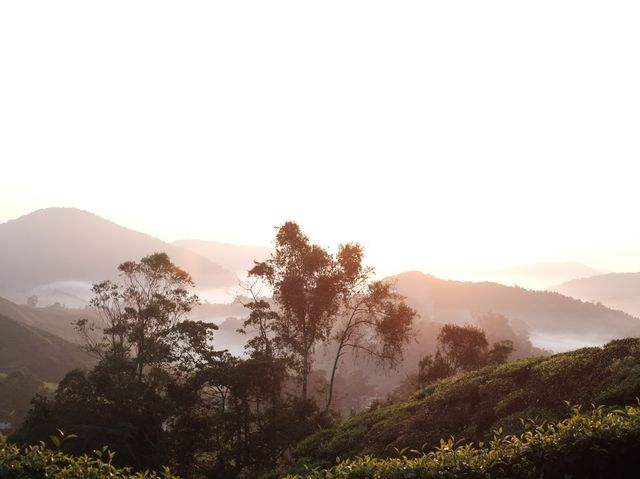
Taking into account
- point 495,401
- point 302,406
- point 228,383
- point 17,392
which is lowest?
point 17,392

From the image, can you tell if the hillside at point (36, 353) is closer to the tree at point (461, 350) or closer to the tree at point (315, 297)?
the tree at point (461, 350)

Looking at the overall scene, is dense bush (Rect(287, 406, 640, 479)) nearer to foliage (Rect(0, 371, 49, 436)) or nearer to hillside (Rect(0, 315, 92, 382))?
foliage (Rect(0, 371, 49, 436))

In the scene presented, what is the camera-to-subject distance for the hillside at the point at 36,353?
126500 millimetres

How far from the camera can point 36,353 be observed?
133500 mm

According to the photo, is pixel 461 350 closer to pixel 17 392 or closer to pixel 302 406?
pixel 302 406

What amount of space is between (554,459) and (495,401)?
33.3 feet

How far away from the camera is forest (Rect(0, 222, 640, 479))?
754 centimetres

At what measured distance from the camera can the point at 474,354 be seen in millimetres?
54594

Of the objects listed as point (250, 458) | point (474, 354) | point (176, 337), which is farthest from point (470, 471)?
point (474, 354)

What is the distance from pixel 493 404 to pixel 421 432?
280cm

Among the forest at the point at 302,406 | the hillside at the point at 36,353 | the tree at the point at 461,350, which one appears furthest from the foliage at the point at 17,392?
the tree at the point at 461,350

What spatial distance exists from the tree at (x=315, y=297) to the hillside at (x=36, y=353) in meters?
112

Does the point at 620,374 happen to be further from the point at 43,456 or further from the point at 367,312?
the point at 367,312

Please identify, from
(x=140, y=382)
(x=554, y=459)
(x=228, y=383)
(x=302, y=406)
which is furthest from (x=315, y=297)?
(x=554, y=459)
